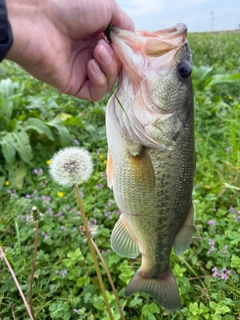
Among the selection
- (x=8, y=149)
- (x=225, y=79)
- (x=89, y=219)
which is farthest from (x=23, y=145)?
(x=225, y=79)

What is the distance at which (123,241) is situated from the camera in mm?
1927

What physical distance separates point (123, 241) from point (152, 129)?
0.65 meters

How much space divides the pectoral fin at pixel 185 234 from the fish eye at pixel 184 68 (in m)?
0.67

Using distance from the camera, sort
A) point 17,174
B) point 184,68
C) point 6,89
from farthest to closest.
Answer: point 6,89
point 17,174
point 184,68

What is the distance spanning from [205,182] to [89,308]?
1.56m

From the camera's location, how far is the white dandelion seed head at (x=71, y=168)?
160cm

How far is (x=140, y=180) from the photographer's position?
167cm

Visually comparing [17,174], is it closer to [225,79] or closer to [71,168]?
[71,168]

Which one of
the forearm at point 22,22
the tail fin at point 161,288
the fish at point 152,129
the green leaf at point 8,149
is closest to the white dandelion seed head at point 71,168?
the fish at point 152,129

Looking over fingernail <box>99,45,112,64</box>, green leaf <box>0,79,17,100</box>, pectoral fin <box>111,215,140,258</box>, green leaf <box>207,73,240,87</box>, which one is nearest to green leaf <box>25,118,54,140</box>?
green leaf <box>0,79,17,100</box>

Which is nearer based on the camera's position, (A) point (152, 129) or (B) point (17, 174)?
(A) point (152, 129)

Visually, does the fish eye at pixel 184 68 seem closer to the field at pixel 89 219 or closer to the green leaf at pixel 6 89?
the field at pixel 89 219

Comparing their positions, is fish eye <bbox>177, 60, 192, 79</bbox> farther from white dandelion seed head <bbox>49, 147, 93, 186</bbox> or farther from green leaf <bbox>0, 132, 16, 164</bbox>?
green leaf <bbox>0, 132, 16, 164</bbox>

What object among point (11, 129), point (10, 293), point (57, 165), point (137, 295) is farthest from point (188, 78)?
point (11, 129)
